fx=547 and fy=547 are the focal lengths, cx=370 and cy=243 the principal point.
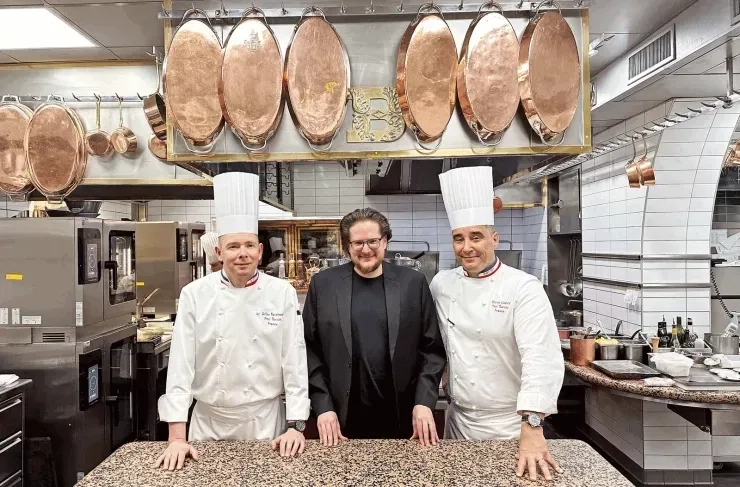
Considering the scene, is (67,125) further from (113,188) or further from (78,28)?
(113,188)

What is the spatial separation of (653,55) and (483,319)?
2041 mm

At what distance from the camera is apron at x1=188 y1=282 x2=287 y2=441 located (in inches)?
86.2

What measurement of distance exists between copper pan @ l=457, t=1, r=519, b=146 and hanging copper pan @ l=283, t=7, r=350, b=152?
517 millimetres

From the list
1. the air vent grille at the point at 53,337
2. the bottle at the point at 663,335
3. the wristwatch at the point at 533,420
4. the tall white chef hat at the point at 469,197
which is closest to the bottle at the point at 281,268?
the air vent grille at the point at 53,337

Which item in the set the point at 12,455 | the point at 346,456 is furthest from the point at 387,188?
the point at 346,456

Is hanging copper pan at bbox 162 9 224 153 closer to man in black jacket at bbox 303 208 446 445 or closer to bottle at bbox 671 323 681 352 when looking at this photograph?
man in black jacket at bbox 303 208 446 445

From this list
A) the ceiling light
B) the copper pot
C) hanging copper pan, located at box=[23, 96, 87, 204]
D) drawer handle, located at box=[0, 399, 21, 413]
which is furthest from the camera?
the copper pot

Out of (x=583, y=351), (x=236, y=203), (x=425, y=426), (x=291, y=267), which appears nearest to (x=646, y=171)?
(x=583, y=351)

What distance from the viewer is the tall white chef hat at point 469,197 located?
2197 millimetres

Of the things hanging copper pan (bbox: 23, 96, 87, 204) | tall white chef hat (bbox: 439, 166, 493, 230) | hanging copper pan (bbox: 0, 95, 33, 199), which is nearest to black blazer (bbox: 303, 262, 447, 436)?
tall white chef hat (bbox: 439, 166, 493, 230)

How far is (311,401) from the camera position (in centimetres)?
223

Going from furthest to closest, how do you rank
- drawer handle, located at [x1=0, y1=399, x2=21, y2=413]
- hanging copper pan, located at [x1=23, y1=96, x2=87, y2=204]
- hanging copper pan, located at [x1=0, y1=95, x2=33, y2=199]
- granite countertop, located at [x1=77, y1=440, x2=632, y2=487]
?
hanging copper pan, located at [x1=0, y1=95, x2=33, y2=199] → hanging copper pan, located at [x1=23, y1=96, x2=87, y2=204] → drawer handle, located at [x1=0, y1=399, x2=21, y2=413] → granite countertop, located at [x1=77, y1=440, x2=632, y2=487]

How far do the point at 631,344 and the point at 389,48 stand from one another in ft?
8.80

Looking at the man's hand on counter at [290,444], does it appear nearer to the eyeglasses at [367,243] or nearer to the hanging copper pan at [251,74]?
the eyeglasses at [367,243]
